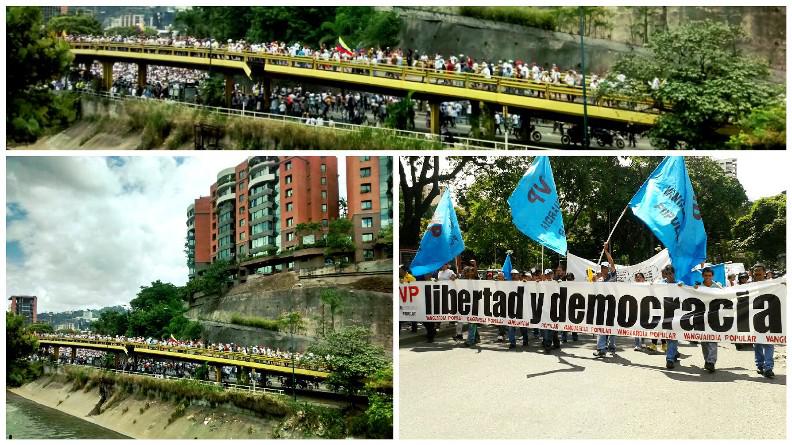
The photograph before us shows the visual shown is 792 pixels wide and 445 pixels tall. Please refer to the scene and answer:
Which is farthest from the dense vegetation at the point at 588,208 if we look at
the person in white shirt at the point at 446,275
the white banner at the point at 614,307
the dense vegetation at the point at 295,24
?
the dense vegetation at the point at 295,24

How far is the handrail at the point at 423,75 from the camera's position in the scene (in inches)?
878

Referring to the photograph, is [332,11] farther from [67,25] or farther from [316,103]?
[67,25]

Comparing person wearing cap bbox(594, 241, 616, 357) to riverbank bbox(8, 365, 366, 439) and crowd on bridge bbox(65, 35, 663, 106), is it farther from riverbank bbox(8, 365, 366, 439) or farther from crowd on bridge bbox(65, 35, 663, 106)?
crowd on bridge bbox(65, 35, 663, 106)

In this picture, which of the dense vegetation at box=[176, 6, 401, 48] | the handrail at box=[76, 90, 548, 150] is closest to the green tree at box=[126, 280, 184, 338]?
the handrail at box=[76, 90, 548, 150]

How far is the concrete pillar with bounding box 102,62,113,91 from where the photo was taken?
2834 cm

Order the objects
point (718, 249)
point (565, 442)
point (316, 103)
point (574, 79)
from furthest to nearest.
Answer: point (316, 103) < point (574, 79) < point (718, 249) < point (565, 442)

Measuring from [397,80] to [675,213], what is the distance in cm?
1328

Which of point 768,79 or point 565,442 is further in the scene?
point 768,79

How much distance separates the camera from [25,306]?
45.2 feet

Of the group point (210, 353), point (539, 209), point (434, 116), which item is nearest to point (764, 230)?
point (434, 116)

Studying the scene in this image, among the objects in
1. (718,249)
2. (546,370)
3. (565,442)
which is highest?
(718,249)

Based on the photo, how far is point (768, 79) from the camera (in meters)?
22.1

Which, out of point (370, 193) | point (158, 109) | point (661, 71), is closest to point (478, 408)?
point (370, 193)

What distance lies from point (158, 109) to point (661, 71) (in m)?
13.8
